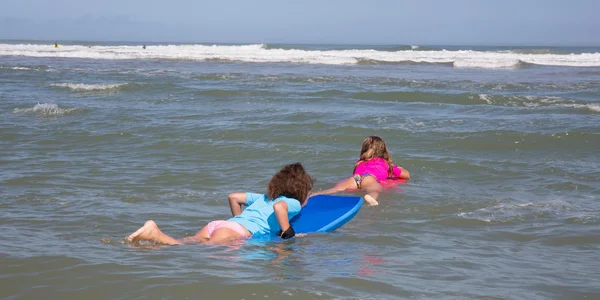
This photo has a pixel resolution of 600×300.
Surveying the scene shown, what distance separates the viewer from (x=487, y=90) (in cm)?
1894

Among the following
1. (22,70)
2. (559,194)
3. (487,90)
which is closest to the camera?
(559,194)

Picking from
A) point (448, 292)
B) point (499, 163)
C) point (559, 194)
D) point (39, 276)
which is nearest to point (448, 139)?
point (499, 163)

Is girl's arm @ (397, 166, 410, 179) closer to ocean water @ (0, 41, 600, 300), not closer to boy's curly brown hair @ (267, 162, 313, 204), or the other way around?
ocean water @ (0, 41, 600, 300)

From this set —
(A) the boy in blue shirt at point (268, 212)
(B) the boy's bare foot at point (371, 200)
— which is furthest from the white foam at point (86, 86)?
(A) the boy in blue shirt at point (268, 212)

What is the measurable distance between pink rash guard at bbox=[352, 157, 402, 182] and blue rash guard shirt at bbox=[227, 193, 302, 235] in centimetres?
275

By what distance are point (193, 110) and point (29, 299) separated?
35.2 ft

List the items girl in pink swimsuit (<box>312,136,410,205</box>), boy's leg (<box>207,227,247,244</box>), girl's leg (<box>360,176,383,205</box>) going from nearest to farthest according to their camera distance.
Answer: boy's leg (<box>207,227,247,244</box>), girl's leg (<box>360,176,383,205</box>), girl in pink swimsuit (<box>312,136,410,205</box>)

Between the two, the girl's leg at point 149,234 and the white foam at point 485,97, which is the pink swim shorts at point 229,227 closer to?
the girl's leg at point 149,234

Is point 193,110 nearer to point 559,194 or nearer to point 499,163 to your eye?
point 499,163

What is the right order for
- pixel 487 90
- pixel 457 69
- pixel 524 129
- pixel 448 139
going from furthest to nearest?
pixel 457 69
pixel 487 90
pixel 524 129
pixel 448 139

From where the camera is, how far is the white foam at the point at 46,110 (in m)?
13.8

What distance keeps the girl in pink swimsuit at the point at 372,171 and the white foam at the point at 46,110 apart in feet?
25.2

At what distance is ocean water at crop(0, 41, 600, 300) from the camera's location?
15.0ft

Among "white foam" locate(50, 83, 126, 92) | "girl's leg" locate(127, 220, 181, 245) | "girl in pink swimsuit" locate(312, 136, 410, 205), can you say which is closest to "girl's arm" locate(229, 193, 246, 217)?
"girl's leg" locate(127, 220, 181, 245)
